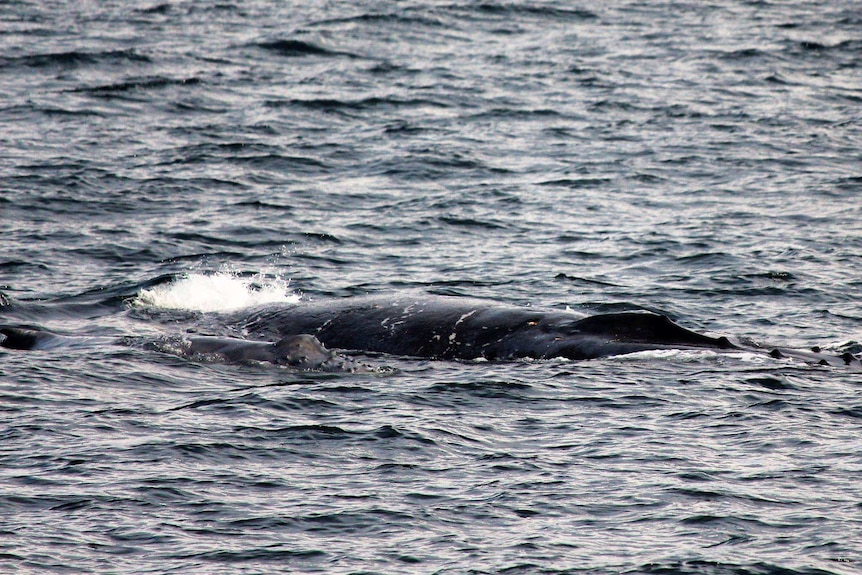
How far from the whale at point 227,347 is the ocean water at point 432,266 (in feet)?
0.81

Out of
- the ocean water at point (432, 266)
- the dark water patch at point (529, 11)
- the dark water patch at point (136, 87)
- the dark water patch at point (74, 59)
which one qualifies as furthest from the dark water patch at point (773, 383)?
the dark water patch at point (529, 11)

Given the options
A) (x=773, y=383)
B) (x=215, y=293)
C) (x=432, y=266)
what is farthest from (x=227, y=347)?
(x=773, y=383)

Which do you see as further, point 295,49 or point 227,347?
point 295,49

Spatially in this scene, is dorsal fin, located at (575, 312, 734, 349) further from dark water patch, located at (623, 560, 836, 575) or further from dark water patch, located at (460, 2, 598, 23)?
dark water patch, located at (460, 2, 598, 23)

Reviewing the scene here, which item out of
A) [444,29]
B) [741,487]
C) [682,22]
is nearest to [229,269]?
[741,487]

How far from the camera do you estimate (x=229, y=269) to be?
1862 cm

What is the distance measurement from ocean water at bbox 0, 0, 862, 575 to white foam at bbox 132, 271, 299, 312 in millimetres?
68

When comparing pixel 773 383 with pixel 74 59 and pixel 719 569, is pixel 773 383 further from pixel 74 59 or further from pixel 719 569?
pixel 74 59

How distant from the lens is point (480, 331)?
13906 millimetres

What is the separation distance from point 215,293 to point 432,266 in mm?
3266

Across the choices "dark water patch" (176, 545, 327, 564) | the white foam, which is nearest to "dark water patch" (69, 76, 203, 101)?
the white foam

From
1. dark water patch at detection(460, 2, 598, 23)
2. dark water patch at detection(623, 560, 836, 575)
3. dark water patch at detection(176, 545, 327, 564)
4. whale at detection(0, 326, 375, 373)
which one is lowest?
dark water patch at detection(623, 560, 836, 575)

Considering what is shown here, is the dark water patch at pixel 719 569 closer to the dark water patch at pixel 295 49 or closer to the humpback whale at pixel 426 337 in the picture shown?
the humpback whale at pixel 426 337

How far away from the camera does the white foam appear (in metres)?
16.8
